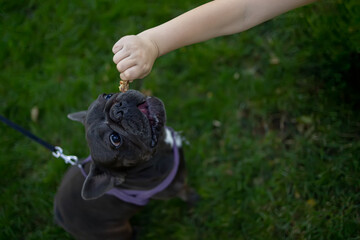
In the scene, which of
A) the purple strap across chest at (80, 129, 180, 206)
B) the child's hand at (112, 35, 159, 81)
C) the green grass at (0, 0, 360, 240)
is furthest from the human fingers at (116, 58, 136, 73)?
the green grass at (0, 0, 360, 240)

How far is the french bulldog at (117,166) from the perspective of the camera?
2158 millimetres

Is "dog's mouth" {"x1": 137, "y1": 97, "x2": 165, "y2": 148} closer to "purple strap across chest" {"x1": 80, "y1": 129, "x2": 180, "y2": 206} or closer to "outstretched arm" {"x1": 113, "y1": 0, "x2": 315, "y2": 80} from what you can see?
"outstretched arm" {"x1": 113, "y1": 0, "x2": 315, "y2": 80}

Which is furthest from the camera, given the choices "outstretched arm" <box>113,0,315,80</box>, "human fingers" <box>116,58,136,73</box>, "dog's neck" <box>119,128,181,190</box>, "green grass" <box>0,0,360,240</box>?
"green grass" <box>0,0,360,240</box>

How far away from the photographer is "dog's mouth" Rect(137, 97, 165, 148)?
231 centimetres

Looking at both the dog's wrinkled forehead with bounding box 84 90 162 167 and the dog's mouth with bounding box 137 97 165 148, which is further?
the dog's mouth with bounding box 137 97 165 148

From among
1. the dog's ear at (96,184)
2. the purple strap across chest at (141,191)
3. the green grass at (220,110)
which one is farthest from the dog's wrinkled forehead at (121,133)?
the green grass at (220,110)

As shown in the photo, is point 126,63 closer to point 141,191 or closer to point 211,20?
point 211,20

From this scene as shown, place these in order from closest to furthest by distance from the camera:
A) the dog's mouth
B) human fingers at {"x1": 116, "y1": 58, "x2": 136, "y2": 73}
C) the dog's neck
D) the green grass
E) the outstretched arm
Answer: human fingers at {"x1": 116, "y1": 58, "x2": 136, "y2": 73} → the outstretched arm → the dog's mouth → the dog's neck → the green grass

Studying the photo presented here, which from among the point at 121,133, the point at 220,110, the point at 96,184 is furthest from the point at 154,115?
the point at 220,110

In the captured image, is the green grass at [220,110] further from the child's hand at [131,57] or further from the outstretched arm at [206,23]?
the child's hand at [131,57]

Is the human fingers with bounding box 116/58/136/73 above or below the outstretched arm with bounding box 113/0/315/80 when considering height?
above

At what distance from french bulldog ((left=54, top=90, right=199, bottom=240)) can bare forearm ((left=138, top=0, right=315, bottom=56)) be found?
1.49 feet

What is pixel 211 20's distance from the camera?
2197 mm

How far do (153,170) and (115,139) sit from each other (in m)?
0.54
